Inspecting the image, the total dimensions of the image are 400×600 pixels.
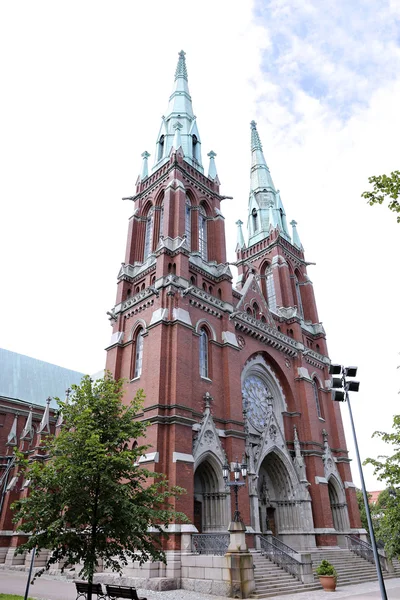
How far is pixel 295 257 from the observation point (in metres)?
39.5

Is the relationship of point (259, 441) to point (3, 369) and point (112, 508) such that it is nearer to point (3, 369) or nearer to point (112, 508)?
point (112, 508)

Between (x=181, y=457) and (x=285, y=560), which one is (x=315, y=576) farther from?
(x=181, y=457)

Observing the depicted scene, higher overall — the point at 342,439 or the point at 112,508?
the point at 342,439

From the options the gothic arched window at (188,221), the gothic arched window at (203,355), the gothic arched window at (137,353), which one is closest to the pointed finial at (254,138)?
the gothic arched window at (188,221)

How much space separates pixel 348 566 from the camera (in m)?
23.8

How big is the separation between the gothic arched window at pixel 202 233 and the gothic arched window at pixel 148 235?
347 cm

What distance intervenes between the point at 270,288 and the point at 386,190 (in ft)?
92.7

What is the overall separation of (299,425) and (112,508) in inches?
859

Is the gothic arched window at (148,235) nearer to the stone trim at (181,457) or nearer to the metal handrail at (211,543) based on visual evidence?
the stone trim at (181,457)

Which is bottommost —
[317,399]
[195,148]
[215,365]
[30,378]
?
[215,365]

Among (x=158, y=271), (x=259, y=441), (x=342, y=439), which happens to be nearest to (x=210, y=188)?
(x=158, y=271)

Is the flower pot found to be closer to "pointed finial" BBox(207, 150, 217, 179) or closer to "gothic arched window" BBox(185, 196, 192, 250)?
"gothic arched window" BBox(185, 196, 192, 250)

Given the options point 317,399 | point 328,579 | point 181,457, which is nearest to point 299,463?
point 317,399

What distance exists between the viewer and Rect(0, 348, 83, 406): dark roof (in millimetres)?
39719
